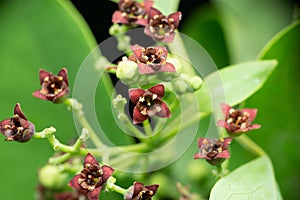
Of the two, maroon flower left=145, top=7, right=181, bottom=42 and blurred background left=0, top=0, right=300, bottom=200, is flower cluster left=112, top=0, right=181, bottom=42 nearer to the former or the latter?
maroon flower left=145, top=7, right=181, bottom=42

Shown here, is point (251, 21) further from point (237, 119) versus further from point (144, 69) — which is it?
point (144, 69)

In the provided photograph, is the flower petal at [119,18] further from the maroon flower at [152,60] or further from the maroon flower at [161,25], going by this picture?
the maroon flower at [152,60]

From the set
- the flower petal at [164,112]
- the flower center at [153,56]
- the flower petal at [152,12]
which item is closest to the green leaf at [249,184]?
the flower petal at [164,112]

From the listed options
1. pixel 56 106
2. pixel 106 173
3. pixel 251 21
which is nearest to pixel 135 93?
pixel 106 173

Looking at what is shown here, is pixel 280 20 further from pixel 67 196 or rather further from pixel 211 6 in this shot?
pixel 67 196

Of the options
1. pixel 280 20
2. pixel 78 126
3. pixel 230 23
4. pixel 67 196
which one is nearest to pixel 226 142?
pixel 78 126

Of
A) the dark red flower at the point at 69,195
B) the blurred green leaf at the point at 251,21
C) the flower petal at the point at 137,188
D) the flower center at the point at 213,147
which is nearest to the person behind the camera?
the flower petal at the point at 137,188

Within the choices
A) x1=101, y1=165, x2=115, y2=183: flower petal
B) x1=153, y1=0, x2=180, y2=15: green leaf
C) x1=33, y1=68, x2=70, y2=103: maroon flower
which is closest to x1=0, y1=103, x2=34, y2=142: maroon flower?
x1=33, y1=68, x2=70, y2=103: maroon flower
